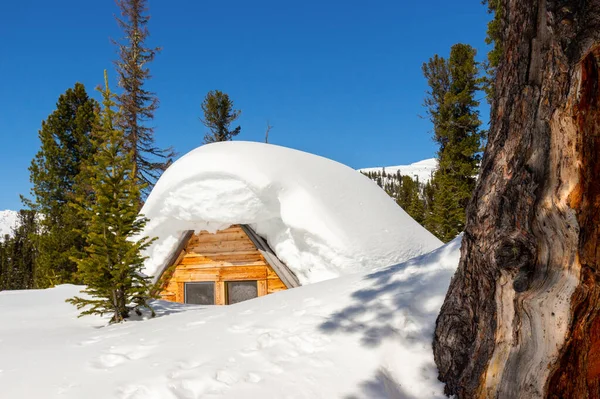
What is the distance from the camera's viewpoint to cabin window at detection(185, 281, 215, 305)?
8.62m

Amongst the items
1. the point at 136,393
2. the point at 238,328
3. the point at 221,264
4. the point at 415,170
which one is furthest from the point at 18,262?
the point at 415,170

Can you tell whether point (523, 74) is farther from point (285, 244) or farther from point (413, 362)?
point (285, 244)

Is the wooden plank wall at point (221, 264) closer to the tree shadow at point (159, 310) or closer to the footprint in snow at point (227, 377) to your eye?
the tree shadow at point (159, 310)

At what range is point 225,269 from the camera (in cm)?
850

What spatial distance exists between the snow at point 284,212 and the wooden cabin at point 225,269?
0.23 metres

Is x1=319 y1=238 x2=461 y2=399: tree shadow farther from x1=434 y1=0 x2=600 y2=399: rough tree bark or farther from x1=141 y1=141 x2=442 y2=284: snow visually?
x1=141 y1=141 x2=442 y2=284: snow

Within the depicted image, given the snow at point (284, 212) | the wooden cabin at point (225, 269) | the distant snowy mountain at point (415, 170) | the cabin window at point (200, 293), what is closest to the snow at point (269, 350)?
the snow at point (284, 212)

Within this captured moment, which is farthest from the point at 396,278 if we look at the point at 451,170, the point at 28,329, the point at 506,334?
the point at 451,170

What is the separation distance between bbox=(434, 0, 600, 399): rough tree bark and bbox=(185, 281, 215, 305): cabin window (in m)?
7.13

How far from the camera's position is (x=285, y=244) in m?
7.93

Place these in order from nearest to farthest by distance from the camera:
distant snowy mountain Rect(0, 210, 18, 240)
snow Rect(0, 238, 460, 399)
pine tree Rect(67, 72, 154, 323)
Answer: snow Rect(0, 238, 460, 399)
pine tree Rect(67, 72, 154, 323)
distant snowy mountain Rect(0, 210, 18, 240)

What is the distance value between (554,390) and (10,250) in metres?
43.5

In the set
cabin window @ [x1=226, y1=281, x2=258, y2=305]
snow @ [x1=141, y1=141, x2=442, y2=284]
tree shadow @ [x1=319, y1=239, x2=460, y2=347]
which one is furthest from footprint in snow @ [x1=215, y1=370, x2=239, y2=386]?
cabin window @ [x1=226, y1=281, x2=258, y2=305]

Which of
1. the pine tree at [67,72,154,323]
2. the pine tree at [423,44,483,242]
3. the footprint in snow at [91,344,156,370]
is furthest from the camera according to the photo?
the pine tree at [423,44,483,242]
